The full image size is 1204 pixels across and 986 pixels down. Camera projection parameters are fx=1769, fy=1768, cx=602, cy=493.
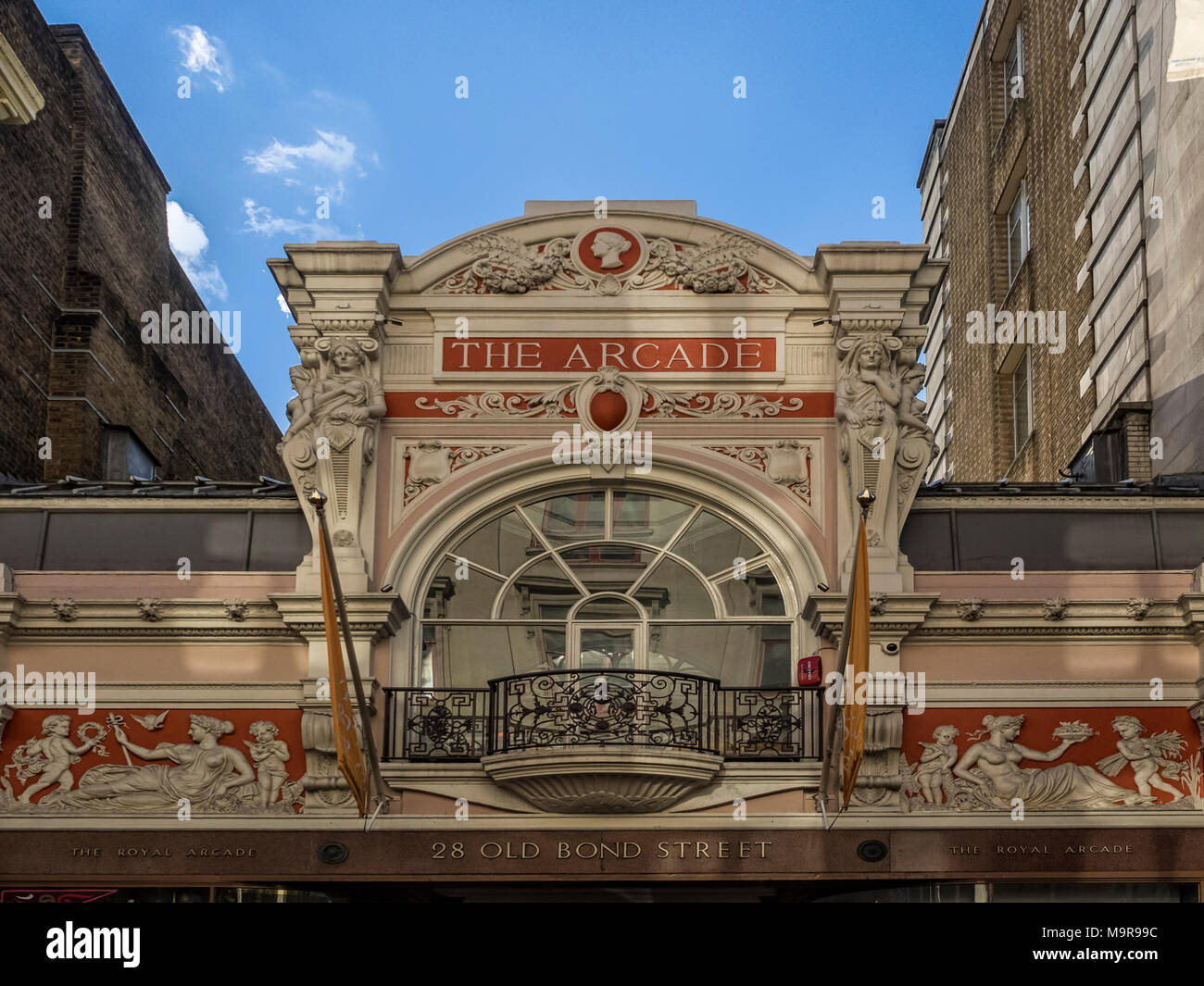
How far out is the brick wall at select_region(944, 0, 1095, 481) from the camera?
105 feet

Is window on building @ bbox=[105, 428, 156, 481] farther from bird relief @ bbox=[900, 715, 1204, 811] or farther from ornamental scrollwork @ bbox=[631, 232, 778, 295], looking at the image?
bird relief @ bbox=[900, 715, 1204, 811]

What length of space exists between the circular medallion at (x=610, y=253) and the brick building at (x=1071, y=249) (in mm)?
8431

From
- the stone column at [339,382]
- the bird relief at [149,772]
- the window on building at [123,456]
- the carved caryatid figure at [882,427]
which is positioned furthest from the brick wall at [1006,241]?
the bird relief at [149,772]

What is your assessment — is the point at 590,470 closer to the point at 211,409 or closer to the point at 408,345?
the point at 408,345

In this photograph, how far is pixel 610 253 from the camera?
22516 mm

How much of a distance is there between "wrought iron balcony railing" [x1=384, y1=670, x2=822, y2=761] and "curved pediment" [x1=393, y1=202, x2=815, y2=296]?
5.13 m

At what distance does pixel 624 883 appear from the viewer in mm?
20125

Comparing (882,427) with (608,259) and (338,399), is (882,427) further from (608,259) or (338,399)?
(338,399)

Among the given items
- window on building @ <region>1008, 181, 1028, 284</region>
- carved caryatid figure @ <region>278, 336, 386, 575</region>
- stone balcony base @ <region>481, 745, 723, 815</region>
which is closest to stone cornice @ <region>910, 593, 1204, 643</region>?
stone balcony base @ <region>481, 745, 723, 815</region>

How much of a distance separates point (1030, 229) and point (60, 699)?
21887 millimetres

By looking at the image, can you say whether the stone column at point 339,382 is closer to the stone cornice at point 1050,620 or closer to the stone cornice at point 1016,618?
the stone cornice at point 1016,618

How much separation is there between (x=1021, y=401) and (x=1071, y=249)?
5.15 meters

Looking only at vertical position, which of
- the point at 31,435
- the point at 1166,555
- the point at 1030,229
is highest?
the point at 1030,229

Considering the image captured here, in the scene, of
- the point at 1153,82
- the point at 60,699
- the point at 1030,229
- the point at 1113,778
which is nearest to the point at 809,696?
A: the point at 1113,778
